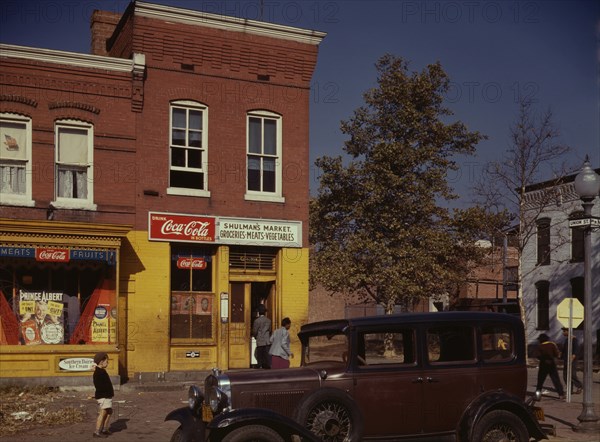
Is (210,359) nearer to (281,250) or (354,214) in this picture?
(281,250)

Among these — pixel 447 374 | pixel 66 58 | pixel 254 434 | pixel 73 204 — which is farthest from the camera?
pixel 66 58

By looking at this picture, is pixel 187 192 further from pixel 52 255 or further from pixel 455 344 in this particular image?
pixel 455 344

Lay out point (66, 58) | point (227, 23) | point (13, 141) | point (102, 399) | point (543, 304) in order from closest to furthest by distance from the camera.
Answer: point (102, 399) < point (13, 141) < point (66, 58) < point (227, 23) < point (543, 304)

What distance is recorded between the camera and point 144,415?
15023 mm

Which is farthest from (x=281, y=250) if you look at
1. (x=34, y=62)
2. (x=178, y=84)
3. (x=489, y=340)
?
(x=489, y=340)

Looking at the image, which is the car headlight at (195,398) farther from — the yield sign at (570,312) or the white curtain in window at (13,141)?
the white curtain in window at (13,141)

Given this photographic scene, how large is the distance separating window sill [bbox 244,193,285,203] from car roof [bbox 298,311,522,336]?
38.4ft

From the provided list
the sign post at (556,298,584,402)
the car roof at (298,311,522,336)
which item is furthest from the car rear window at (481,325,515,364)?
the sign post at (556,298,584,402)

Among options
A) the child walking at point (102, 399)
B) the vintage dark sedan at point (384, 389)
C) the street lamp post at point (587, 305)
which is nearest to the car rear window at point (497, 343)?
the vintage dark sedan at point (384, 389)

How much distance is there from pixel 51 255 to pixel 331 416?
452 inches

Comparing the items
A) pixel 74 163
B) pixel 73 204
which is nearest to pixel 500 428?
pixel 73 204

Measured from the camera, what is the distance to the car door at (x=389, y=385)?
30.8 feet

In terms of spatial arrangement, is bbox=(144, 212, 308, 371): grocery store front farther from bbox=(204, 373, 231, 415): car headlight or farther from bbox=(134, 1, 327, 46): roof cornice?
bbox=(204, 373, 231, 415): car headlight

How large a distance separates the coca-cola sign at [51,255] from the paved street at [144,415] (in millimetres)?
3112
